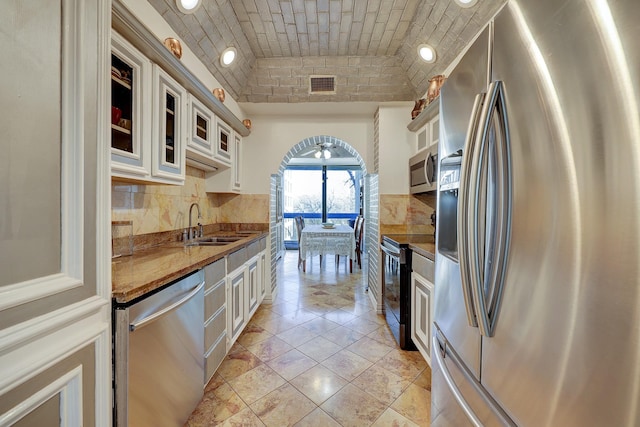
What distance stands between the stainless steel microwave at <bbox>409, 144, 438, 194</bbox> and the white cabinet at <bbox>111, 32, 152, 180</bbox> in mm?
1893

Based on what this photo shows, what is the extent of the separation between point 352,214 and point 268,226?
4.67 metres

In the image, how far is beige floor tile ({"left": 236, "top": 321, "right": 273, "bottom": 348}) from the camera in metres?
2.46

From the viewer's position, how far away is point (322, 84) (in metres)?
3.11

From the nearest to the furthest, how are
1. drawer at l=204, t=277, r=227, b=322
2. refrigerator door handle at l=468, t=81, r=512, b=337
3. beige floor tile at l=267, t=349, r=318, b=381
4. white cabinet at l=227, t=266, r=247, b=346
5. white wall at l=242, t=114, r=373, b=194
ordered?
refrigerator door handle at l=468, t=81, r=512, b=337 → drawer at l=204, t=277, r=227, b=322 → beige floor tile at l=267, t=349, r=318, b=381 → white cabinet at l=227, t=266, r=247, b=346 → white wall at l=242, t=114, r=373, b=194

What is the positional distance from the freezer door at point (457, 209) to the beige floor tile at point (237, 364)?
5.04 ft

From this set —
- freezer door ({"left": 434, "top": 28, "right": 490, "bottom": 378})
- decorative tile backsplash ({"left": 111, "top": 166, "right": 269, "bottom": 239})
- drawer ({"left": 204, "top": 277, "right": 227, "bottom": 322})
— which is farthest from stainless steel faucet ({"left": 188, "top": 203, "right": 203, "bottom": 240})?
freezer door ({"left": 434, "top": 28, "right": 490, "bottom": 378})

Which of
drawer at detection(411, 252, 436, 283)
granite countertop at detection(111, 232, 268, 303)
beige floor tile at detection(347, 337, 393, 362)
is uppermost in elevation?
granite countertop at detection(111, 232, 268, 303)

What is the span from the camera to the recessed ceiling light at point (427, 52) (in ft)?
7.98

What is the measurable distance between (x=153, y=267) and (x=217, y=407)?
0.99 metres

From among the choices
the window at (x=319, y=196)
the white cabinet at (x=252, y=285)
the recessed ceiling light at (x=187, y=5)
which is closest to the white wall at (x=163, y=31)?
the recessed ceiling light at (x=187, y=5)

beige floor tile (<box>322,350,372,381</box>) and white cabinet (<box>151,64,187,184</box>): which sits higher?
white cabinet (<box>151,64,187,184</box>)

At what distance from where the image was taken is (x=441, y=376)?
115 centimetres

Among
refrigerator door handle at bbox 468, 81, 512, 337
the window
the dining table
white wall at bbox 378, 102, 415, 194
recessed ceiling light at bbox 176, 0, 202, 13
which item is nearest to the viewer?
refrigerator door handle at bbox 468, 81, 512, 337

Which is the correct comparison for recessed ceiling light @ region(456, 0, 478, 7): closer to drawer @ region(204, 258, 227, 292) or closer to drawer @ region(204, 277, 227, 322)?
drawer @ region(204, 258, 227, 292)
